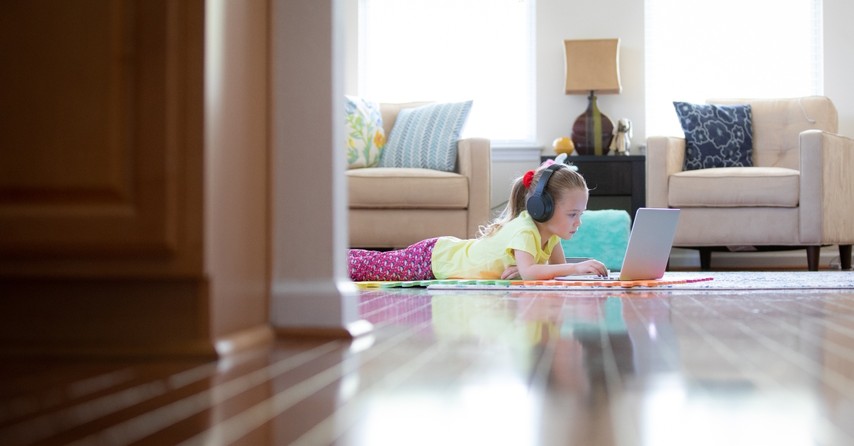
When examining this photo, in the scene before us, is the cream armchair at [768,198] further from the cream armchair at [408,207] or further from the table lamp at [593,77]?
the cream armchair at [408,207]

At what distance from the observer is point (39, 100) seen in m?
1.24

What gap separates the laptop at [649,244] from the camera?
113 inches

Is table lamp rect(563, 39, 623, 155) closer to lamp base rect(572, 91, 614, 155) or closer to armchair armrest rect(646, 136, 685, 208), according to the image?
lamp base rect(572, 91, 614, 155)

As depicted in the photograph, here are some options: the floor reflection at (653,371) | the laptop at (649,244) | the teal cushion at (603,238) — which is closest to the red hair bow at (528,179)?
the laptop at (649,244)

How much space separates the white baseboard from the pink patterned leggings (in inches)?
103

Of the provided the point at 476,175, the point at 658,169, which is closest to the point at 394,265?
the point at 476,175

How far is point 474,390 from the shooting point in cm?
91

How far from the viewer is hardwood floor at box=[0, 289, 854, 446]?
0.70 m

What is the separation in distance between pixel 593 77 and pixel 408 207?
1582 millimetres

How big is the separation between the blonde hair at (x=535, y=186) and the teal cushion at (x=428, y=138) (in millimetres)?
1437

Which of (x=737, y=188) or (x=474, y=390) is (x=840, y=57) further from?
(x=474, y=390)

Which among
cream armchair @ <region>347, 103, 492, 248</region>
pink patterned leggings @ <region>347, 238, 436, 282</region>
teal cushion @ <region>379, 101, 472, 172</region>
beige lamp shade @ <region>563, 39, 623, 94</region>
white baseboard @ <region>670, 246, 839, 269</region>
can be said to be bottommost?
white baseboard @ <region>670, 246, 839, 269</region>

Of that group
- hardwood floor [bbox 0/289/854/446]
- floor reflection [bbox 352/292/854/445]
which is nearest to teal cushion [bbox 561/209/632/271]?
floor reflection [bbox 352/292/854/445]

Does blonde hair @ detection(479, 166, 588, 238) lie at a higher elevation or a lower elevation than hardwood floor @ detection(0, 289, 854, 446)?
higher
